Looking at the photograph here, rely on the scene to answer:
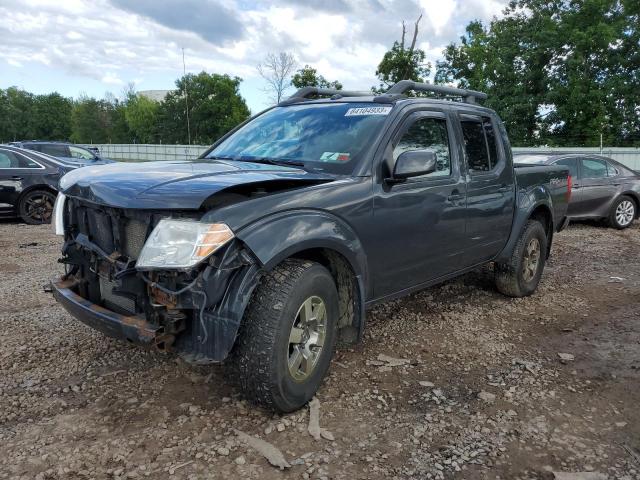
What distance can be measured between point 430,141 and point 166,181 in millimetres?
2124

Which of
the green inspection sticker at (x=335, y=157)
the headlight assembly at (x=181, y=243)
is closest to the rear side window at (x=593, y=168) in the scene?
the green inspection sticker at (x=335, y=157)

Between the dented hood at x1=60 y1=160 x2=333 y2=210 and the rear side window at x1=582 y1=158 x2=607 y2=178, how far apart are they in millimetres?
8880

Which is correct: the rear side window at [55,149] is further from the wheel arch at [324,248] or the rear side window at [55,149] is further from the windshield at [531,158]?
the wheel arch at [324,248]

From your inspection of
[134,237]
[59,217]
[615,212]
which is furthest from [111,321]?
[615,212]

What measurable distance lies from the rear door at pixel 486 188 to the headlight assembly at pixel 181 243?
2.47 meters

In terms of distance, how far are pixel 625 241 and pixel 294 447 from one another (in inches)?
346

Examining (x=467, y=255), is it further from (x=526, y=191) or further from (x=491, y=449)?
(x=491, y=449)

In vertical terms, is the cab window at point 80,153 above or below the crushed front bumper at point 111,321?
above

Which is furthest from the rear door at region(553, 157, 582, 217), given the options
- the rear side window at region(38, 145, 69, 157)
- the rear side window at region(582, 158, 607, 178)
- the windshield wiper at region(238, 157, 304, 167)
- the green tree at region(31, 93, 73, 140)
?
the green tree at region(31, 93, 73, 140)

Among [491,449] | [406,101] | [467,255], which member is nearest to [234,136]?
[406,101]

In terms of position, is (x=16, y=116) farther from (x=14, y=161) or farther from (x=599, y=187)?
(x=599, y=187)

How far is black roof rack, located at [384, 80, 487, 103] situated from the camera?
4.30 meters

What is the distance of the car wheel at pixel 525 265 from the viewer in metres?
5.30

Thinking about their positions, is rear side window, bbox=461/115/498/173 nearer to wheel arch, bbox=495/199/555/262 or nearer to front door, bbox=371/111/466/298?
front door, bbox=371/111/466/298
